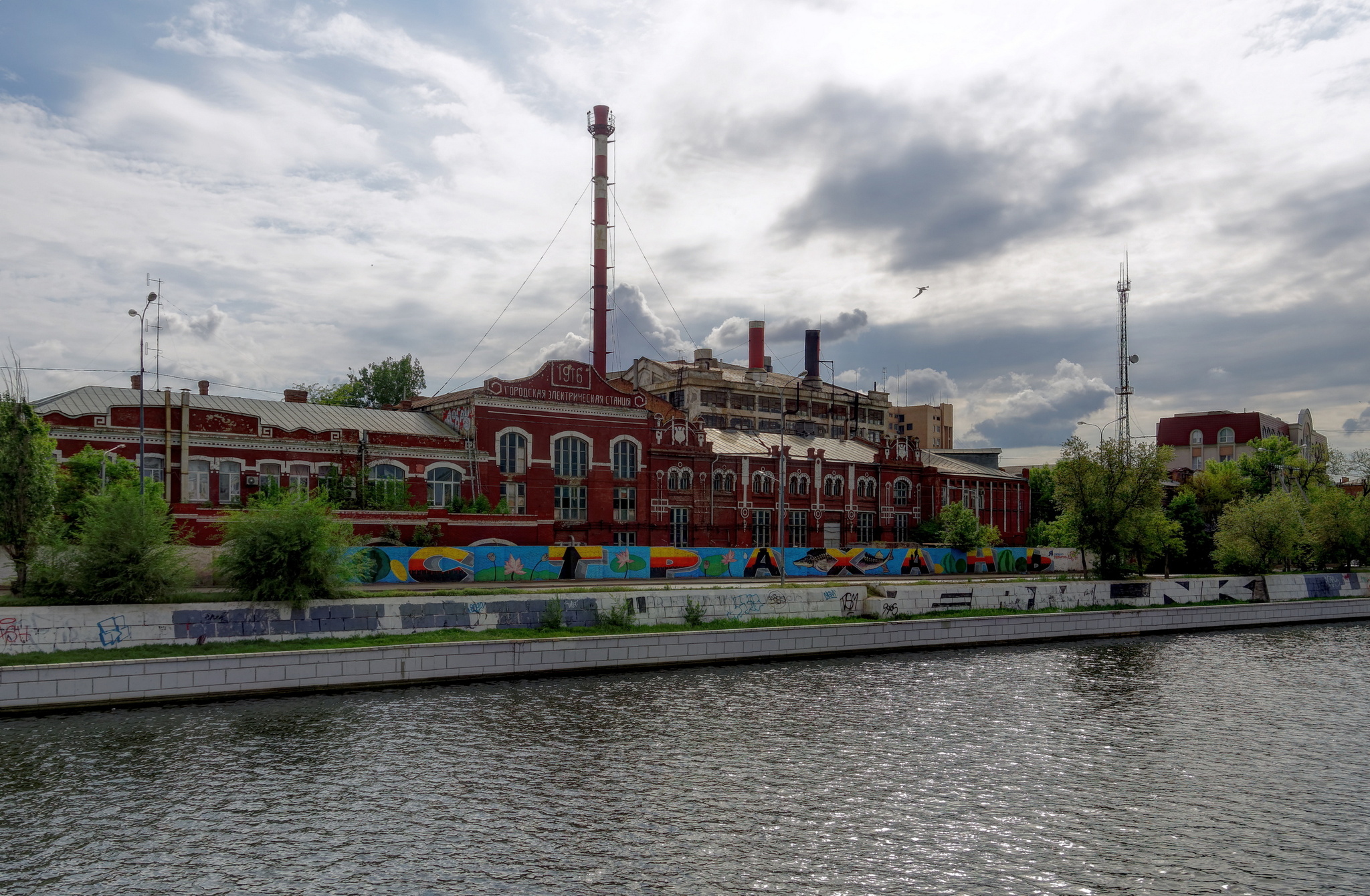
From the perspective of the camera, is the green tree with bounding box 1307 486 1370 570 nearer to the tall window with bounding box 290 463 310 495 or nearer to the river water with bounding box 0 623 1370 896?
the river water with bounding box 0 623 1370 896

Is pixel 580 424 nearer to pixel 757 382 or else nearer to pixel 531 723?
pixel 531 723

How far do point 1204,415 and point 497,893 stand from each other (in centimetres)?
14367

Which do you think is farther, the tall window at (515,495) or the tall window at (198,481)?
the tall window at (515,495)

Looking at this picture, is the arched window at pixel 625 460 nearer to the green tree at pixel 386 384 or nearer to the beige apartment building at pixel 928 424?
the green tree at pixel 386 384

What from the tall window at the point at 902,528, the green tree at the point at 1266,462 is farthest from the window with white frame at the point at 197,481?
the green tree at the point at 1266,462

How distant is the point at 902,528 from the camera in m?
78.8

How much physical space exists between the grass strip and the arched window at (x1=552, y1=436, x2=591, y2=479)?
84.0 feet

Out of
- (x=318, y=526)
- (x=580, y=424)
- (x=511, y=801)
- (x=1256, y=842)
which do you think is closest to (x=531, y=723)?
(x=511, y=801)

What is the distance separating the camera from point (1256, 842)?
57.6ft

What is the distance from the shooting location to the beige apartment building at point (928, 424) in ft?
Result: 533

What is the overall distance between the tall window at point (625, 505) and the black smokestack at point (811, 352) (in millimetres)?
56966

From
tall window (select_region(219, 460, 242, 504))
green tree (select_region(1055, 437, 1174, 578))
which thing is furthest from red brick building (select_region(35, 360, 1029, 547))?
green tree (select_region(1055, 437, 1174, 578))

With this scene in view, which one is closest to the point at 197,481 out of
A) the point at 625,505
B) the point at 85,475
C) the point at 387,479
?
the point at 85,475

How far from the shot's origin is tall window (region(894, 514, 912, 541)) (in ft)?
257
